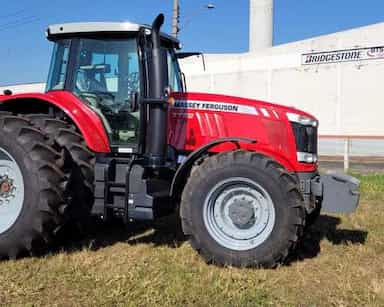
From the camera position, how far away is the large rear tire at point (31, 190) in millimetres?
4336

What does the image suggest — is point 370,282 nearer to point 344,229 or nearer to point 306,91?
point 344,229

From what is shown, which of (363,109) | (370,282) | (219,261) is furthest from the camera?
(363,109)

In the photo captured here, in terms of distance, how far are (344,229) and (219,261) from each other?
7.47 feet

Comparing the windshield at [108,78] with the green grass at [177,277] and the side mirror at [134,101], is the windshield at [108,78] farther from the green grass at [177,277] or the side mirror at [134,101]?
the green grass at [177,277]

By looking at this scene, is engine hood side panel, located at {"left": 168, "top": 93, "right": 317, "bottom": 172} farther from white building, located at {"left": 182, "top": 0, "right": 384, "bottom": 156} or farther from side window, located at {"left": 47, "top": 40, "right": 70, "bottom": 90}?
white building, located at {"left": 182, "top": 0, "right": 384, "bottom": 156}

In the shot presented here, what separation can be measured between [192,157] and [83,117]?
1194 millimetres

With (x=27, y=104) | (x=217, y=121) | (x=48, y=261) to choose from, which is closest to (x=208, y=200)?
(x=217, y=121)

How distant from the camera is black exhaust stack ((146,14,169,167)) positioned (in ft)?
15.4

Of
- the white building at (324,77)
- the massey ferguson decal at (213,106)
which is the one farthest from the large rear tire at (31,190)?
the white building at (324,77)

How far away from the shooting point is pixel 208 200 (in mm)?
4453

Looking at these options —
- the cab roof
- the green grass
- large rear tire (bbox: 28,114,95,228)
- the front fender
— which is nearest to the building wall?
the green grass

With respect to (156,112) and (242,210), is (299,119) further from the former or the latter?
(156,112)

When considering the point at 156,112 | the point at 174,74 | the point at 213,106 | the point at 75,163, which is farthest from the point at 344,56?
the point at 75,163

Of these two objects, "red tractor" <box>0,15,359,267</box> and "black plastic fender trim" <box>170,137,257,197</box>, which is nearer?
"red tractor" <box>0,15,359,267</box>
